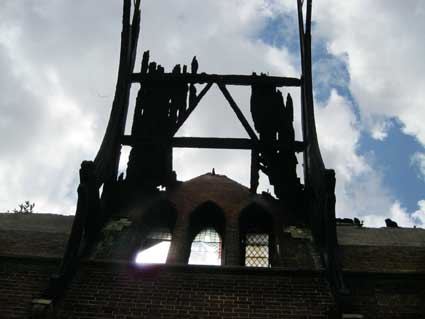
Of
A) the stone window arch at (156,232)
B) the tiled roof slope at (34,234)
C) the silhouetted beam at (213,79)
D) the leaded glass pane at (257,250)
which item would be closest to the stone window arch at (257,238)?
the leaded glass pane at (257,250)

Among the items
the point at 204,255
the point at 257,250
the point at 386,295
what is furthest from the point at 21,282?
the point at 386,295

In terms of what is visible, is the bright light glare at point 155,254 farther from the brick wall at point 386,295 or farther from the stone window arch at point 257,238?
the brick wall at point 386,295

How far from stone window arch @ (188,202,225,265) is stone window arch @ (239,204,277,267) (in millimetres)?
328

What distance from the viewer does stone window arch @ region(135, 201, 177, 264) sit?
7.05 m

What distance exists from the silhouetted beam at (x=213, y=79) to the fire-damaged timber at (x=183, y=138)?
16mm

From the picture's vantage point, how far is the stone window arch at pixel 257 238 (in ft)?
23.1

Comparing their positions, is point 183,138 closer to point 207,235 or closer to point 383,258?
point 207,235

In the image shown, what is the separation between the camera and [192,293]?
5.80 m

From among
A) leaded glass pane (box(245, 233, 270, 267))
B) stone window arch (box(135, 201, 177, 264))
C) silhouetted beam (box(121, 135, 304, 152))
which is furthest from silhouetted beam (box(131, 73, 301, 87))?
leaded glass pane (box(245, 233, 270, 267))

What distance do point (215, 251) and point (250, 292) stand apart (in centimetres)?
143

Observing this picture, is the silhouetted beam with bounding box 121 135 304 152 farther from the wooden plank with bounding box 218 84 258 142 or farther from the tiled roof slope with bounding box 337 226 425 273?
the tiled roof slope with bounding box 337 226 425 273

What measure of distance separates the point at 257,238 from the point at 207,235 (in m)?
0.77

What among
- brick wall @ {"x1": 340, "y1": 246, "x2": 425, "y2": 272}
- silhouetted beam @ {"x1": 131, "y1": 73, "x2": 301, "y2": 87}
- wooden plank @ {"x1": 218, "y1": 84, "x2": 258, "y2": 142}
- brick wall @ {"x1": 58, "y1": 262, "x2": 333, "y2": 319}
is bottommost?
brick wall @ {"x1": 58, "y1": 262, "x2": 333, "y2": 319}

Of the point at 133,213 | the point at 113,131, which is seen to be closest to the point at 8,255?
the point at 133,213
